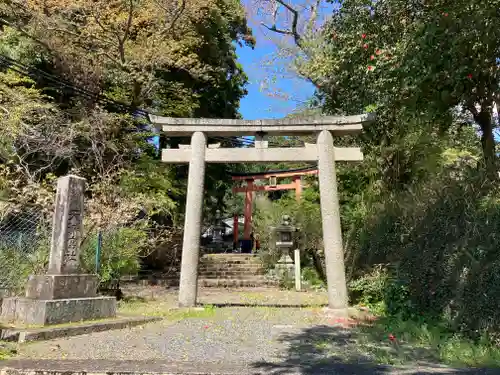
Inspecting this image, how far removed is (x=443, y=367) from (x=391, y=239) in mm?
4367

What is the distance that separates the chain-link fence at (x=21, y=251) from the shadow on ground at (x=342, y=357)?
5259mm

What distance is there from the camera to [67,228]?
694 centimetres

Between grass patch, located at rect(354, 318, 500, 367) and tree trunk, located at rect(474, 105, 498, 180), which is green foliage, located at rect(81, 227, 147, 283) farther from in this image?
tree trunk, located at rect(474, 105, 498, 180)

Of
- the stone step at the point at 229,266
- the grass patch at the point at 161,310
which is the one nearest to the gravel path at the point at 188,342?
the grass patch at the point at 161,310

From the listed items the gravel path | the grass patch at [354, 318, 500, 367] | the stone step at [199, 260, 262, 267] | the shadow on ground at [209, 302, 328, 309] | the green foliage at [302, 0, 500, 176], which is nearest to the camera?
the grass patch at [354, 318, 500, 367]

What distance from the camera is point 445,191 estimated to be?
22.8 ft

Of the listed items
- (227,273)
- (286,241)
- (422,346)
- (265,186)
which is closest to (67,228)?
(422,346)

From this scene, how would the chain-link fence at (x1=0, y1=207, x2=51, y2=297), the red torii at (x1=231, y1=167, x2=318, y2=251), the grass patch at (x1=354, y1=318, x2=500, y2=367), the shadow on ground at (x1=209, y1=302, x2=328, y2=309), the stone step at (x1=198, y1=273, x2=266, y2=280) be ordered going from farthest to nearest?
the red torii at (x1=231, y1=167, x2=318, y2=251) < the stone step at (x1=198, y1=273, x2=266, y2=280) < the shadow on ground at (x1=209, y1=302, x2=328, y2=309) < the chain-link fence at (x1=0, y1=207, x2=51, y2=297) < the grass patch at (x1=354, y1=318, x2=500, y2=367)

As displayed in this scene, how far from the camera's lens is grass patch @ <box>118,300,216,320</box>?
25.4 feet

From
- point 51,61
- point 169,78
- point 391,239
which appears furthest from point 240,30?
point 391,239

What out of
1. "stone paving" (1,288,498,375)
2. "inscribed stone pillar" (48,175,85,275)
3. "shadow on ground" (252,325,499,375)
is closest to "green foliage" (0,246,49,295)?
"inscribed stone pillar" (48,175,85,275)

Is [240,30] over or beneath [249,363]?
Answer: over

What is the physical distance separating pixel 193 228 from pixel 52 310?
3131 mm

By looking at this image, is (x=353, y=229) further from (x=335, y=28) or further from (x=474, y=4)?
(x=474, y=4)
